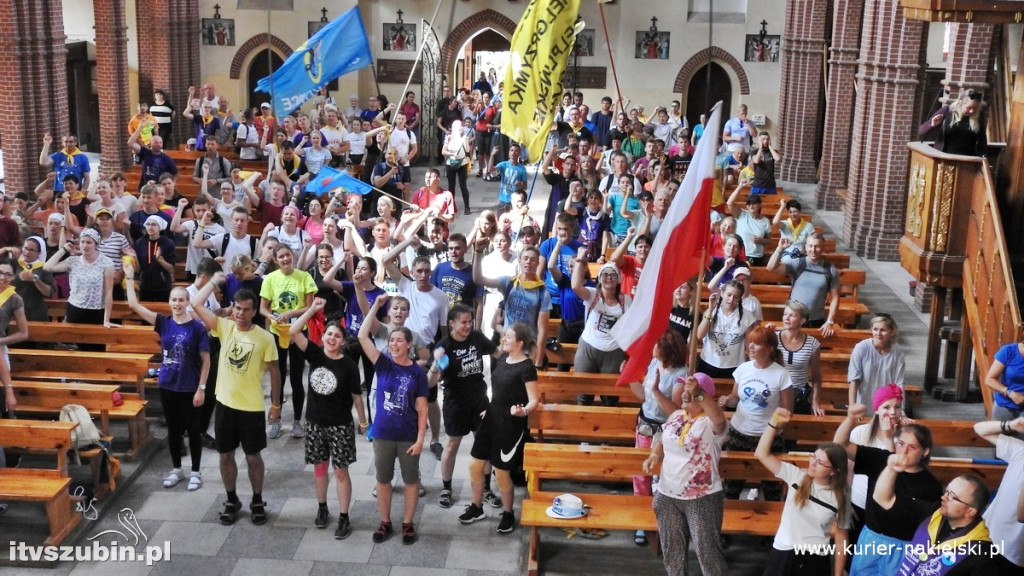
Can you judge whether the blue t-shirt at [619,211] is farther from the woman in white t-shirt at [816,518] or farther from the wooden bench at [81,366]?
the woman in white t-shirt at [816,518]

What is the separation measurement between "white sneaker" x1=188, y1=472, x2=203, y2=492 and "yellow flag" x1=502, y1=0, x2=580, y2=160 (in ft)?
14.2

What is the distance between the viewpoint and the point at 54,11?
17.7 metres

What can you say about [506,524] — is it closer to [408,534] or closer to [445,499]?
[445,499]

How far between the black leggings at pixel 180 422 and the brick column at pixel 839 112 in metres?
15.7

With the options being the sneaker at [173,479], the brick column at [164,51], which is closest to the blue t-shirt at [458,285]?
the sneaker at [173,479]

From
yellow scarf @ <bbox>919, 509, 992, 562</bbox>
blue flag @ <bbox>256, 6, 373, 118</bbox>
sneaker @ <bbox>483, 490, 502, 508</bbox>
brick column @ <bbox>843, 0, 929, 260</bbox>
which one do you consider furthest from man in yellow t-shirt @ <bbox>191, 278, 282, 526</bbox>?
brick column @ <bbox>843, 0, 929, 260</bbox>

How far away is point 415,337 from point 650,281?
10.8 feet

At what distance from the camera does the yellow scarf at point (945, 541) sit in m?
6.49

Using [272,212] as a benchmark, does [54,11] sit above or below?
above

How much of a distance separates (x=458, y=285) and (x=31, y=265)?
451cm

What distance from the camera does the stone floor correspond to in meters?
8.80

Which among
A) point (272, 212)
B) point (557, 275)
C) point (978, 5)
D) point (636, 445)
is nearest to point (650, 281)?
point (636, 445)

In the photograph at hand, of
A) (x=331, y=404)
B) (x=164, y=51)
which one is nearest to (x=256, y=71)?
(x=164, y=51)

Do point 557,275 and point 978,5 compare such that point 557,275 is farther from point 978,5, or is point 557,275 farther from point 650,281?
point 978,5
